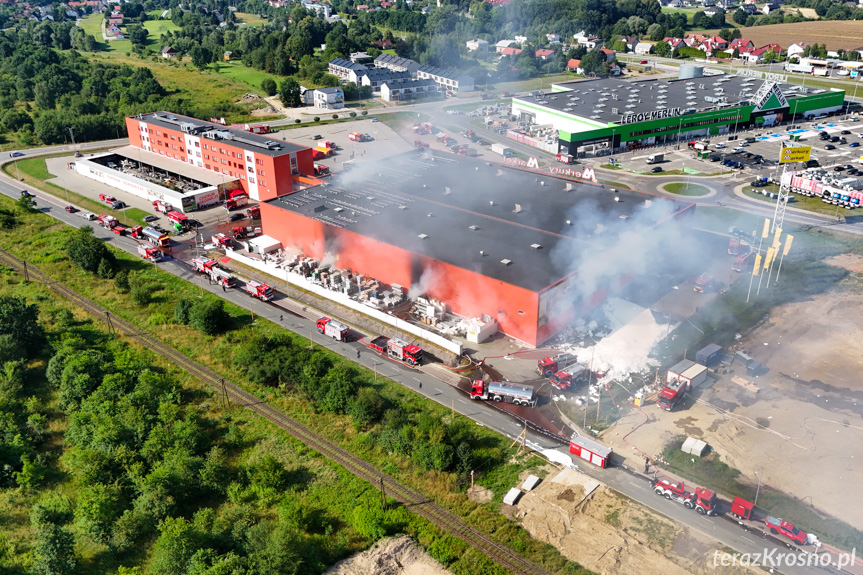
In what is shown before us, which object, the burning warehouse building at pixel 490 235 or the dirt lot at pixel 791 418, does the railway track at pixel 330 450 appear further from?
the burning warehouse building at pixel 490 235

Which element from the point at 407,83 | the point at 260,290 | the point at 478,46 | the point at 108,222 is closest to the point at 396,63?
the point at 407,83

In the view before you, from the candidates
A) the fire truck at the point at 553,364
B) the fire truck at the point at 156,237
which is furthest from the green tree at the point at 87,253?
the fire truck at the point at 553,364

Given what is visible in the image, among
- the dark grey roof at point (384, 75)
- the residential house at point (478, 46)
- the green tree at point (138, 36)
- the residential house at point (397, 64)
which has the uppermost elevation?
the green tree at point (138, 36)

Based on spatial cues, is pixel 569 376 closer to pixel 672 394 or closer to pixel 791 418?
pixel 672 394

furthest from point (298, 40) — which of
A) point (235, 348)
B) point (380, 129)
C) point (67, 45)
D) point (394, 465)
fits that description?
point (394, 465)

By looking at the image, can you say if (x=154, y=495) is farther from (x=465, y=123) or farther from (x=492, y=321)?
(x=465, y=123)

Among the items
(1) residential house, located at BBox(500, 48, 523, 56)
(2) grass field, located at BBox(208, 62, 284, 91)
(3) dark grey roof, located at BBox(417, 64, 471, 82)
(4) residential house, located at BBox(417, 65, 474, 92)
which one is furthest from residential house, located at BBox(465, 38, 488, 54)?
(2) grass field, located at BBox(208, 62, 284, 91)
